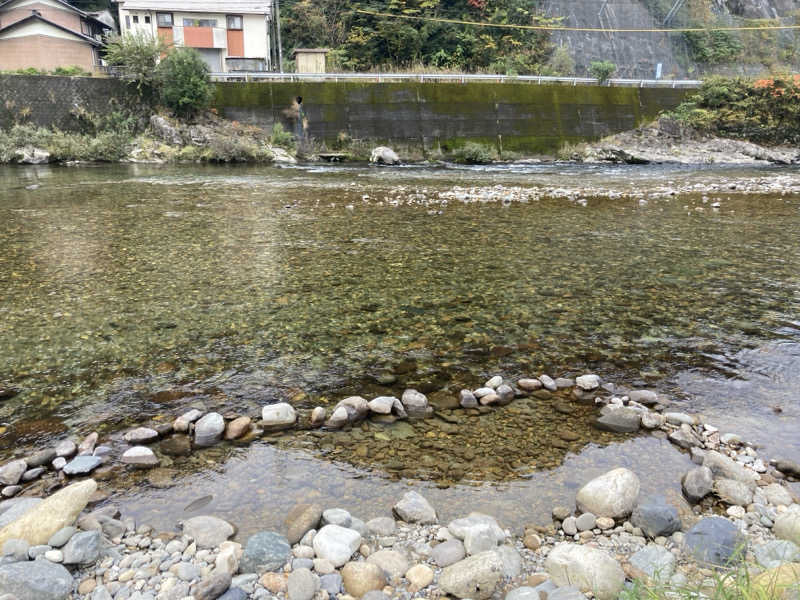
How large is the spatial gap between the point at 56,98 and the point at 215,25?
13.1 meters

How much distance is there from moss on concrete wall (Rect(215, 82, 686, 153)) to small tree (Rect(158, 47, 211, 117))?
1108 millimetres

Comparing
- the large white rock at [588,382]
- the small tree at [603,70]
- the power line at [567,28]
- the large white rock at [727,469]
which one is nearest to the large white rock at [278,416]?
the large white rock at [588,382]

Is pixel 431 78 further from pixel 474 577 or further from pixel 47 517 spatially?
pixel 474 577

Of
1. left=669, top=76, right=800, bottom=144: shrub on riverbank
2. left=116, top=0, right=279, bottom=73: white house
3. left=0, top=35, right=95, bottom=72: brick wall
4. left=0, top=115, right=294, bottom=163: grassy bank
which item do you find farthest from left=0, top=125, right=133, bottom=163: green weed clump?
left=669, top=76, right=800, bottom=144: shrub on riverbank

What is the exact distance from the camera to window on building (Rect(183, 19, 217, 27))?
33.9 meters

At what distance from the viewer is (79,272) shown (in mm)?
6559

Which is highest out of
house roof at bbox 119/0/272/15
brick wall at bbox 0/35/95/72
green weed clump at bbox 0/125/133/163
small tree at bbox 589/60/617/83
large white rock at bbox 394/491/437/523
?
house roof at bbox 119/0/272/15

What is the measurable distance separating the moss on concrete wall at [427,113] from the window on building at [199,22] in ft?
35.9

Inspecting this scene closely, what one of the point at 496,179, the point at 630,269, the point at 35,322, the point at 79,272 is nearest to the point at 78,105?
the point at 496,179

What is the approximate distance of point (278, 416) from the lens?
3410mm

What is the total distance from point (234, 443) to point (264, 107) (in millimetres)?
25876

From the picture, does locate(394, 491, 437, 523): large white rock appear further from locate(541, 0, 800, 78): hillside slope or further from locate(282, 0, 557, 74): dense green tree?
locate(541, 0, 800, 78): hillside slope

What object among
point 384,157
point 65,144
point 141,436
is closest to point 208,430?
point 141,436

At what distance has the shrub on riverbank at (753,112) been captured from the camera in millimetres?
27344
